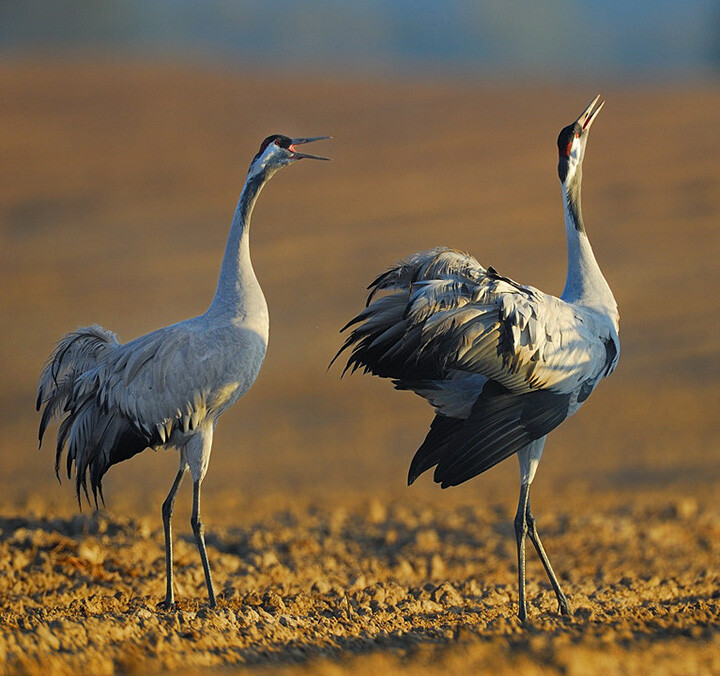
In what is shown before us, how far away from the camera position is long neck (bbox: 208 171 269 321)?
A: 280 inches

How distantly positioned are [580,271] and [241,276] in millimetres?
2064

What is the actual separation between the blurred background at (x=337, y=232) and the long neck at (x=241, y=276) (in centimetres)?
416

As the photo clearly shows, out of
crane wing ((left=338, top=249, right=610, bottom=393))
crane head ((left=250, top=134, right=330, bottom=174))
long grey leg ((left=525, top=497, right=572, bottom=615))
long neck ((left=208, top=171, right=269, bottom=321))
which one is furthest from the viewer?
crane head ((left=250, top=134, right=330, bottom=174))

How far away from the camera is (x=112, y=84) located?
46688 mm

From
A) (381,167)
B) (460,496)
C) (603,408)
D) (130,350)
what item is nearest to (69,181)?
(381,167)

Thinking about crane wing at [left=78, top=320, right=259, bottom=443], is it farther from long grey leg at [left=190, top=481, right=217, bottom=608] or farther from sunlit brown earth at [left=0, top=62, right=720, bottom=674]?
sunlit brown earth at [left=0, top=62, right=720, bottom=674]

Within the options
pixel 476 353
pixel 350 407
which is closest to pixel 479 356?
pixel 476 353

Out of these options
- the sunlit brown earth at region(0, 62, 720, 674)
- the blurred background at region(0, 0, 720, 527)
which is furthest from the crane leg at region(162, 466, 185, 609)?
the blurred background at region(0, 0, 720, 527)

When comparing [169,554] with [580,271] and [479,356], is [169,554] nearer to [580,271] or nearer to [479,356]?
[479,356]

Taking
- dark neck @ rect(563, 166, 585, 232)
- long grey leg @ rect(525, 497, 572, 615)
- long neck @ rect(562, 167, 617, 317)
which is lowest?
long grey leg @ rect(525, 497, 572, 615)

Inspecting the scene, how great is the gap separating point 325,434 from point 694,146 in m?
21.5

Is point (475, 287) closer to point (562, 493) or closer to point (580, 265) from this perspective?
point (580, 265)

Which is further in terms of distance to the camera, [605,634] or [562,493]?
[562,493]

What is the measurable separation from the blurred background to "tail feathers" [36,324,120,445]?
11.4ft
